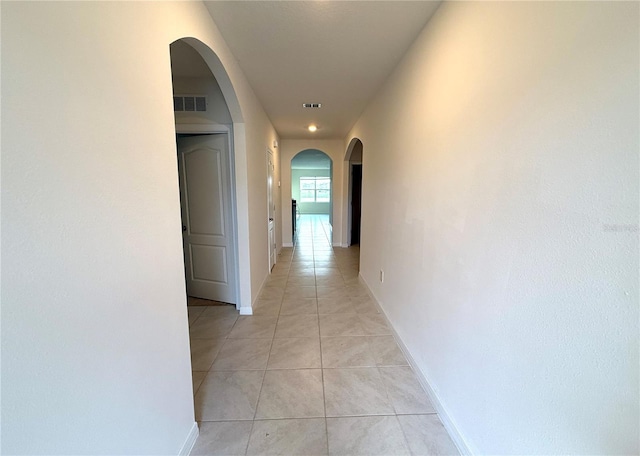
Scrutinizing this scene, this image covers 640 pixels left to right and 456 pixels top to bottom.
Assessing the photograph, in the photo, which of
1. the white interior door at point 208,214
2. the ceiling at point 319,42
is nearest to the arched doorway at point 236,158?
the white interior door at point 208,214

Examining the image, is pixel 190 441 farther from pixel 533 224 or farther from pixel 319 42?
pixel 319 42

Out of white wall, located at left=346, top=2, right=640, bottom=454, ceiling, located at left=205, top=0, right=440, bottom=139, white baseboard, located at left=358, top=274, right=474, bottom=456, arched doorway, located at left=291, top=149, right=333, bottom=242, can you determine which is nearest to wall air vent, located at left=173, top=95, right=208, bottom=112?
ceiling, located at left=205, top=0, right=440, bottom=139

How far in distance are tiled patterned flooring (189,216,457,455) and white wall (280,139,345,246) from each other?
3.36 m

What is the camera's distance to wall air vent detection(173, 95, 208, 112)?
2.67 metres

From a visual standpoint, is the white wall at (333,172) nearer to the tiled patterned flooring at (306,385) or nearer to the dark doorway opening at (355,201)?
the dark doorway opening at (355,201)

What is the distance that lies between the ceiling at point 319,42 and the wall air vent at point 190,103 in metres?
0.57

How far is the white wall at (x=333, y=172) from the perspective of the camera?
6.04m

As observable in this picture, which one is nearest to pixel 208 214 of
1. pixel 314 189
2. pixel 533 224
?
pixel 533 224

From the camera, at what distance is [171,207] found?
3.91 ft

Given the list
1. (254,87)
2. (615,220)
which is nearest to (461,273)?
(615,220)

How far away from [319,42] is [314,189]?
1252 centimetres

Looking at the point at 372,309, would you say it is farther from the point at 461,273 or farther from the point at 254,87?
the point at 254,87

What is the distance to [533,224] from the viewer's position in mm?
919

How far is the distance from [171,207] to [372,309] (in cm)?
247
